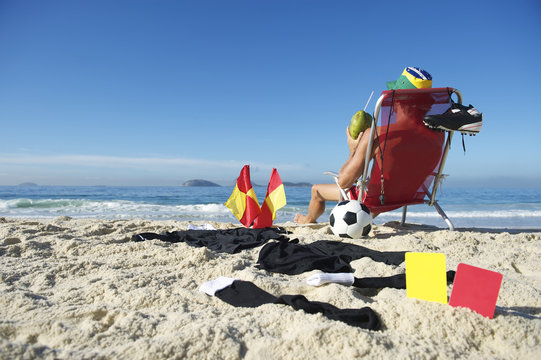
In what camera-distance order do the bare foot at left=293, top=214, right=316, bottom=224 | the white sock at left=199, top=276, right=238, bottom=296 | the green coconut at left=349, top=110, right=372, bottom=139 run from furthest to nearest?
the bare foot at left=293, top=214, right=316, bottom=224 → the green coconut at left=349, top=110, right=372, bottom=139 → the white sock at left=199, top=276, right=238, bottom=296

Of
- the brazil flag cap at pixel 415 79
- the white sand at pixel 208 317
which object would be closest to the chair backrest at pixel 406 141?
the brazil flag cap at pixel 415 79

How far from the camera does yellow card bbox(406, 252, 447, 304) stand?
1.55 meters

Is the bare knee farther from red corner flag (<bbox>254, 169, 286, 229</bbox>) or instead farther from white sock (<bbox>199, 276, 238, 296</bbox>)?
white sock (<bbox>199, 276, 238, 296</bbox>)

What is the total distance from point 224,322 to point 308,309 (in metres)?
0.42

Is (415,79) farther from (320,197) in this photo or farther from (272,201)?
(272,201)

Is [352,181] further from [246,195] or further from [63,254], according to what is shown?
[63,254]

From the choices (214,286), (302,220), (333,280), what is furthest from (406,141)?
(214,286)

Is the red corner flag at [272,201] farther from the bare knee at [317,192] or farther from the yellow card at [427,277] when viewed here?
the yellow card at [427,277]

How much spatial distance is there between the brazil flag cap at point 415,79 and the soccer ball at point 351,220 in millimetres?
1703

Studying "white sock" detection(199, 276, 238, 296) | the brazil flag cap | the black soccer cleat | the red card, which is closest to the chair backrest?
the black soccer cleat

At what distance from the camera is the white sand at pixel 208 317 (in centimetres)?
122

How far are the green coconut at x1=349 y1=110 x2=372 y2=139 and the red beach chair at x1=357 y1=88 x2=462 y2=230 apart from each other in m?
0.54

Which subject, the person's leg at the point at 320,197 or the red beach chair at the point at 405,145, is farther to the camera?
the person's leg at the point at 320,197

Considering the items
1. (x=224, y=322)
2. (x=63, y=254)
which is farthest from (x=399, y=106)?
(x=63, y=254)
